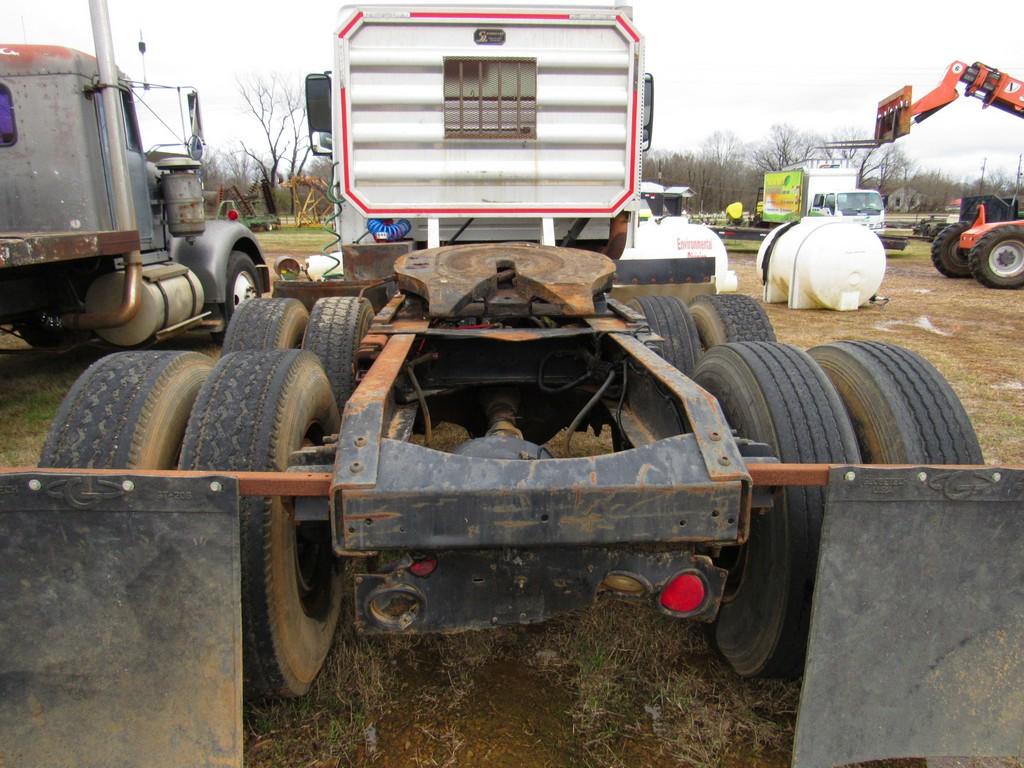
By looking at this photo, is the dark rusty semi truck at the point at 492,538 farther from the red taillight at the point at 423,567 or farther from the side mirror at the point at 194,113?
the side mirror at the point at 194,113

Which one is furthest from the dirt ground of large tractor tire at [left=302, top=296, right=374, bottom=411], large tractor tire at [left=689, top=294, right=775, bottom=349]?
large tractor tire at [left=689, top=294, right=775, bottom=349]

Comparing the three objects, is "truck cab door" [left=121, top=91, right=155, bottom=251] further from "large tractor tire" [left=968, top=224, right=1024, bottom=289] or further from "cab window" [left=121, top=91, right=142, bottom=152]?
"large tractor tire" [left=968, top=224, right=1024, bottom=289]

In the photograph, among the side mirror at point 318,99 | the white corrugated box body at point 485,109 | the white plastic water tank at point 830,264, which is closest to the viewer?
the white corrugated box body at point 485,109

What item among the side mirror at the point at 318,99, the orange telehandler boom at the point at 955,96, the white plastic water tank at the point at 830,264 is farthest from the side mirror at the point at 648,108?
the orange telehandler boom at the point at 955,96

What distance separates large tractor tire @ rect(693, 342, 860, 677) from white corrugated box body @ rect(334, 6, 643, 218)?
312 centimetres

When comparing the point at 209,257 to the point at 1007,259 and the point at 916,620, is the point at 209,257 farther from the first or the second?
the point at 1007,259

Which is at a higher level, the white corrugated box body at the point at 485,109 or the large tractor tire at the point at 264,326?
the white corrugated box body at the point at 485,109

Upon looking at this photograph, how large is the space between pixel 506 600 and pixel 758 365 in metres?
1.19

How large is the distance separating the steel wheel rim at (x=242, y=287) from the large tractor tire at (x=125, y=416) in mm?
6110

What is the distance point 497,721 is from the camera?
232 centimetres

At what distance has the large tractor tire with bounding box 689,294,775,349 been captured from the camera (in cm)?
422

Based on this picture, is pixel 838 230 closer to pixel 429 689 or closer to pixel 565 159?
pixel 565 159

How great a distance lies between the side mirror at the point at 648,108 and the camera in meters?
5.72

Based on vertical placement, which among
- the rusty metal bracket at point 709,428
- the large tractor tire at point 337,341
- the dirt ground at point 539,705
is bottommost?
the dirt ground at point 539,705
